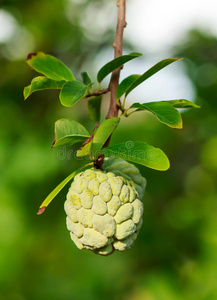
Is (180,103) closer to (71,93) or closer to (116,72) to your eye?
(116,72)

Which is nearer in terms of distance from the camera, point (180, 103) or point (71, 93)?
point (71, 93)

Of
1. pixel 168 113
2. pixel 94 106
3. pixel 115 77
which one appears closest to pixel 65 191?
pixel 94 106

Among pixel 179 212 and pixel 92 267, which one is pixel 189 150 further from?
pixel 92 267

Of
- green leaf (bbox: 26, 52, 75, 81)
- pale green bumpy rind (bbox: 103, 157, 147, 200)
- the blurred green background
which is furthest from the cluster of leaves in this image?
the blurred green background

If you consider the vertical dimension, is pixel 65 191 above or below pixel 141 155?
below

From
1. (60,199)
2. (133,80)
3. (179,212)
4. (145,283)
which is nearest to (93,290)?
(145,283)

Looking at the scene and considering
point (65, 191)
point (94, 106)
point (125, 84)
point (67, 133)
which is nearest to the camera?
point (67, 133)

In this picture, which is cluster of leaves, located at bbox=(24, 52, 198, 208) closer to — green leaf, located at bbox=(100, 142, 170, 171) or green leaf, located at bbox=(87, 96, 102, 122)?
green leaf, located at bbox=(100, 142, 170, 171)
